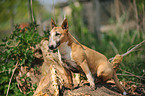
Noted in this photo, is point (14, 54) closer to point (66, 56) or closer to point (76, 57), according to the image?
point (66, 56)

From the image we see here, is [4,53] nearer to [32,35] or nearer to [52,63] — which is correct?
[32,35]

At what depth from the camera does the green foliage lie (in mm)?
2928

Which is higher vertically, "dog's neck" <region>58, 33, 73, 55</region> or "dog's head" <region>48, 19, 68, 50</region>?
"dog's head" <region>48, 19, 68, 50</region>

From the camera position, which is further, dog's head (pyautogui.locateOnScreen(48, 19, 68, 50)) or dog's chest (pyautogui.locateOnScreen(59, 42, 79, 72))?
dog's chest (pyautogui.locateOnScreen(59, 42, 79, 72))

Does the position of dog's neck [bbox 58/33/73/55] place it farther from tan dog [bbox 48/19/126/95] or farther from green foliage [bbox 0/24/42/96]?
green foliage [bbox 0/24/42/96]

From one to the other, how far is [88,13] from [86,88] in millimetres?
7564

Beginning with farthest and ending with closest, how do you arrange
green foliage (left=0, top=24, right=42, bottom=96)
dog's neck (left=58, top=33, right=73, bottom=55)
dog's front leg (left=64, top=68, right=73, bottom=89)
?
green foliage (left=0, top=24, right=42, bottom=96) < dog's front leg (left=64, top=68, right=73, bottom=89) < dog's neck (left=58, top=33, right=73, bottom=55)

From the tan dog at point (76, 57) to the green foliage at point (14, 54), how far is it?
3.76 ft

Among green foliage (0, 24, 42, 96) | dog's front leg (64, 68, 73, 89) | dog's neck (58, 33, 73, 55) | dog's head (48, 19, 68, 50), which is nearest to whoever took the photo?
dog's head (48, 19, 68, 50)

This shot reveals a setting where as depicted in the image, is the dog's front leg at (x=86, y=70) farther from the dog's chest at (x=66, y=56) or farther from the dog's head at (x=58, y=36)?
the dog's head at (x=58, y=36)

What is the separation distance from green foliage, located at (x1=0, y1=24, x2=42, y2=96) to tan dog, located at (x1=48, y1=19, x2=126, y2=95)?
1.15 m

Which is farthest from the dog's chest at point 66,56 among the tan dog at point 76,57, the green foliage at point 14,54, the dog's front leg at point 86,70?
the green foliage at point 14,54

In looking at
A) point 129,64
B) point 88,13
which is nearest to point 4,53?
point 129,64

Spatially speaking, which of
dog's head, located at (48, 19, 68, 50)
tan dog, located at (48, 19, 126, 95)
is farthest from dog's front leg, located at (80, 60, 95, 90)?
dog's head, located at (48, 19, 68, 50)
